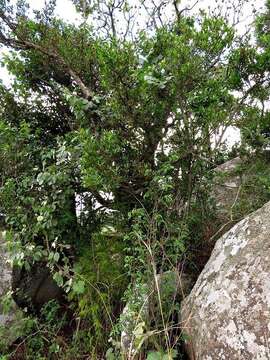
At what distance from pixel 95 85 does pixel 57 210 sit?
1790mm

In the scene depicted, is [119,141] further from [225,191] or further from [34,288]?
[34,288]

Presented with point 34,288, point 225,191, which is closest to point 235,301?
point 225,191

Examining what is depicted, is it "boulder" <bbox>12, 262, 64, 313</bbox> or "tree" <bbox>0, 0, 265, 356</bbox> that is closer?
"tree" <bbox>0, 0, 265, 356</bbox>

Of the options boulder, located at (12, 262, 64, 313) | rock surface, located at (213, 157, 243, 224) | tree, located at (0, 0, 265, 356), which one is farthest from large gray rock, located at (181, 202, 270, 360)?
boulder, located at (12, 262, 64, 313)

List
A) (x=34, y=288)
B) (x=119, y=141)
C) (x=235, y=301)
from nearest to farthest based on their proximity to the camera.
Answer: (x=235, y=301) < (x=119, y=141) < (x=34, y=288)

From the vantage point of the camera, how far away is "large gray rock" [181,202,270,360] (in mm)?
2172

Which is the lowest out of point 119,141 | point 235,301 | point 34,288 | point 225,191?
point 235,301

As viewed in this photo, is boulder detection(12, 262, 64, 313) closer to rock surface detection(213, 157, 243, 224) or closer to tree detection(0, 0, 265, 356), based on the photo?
tree detection(0, 0, 265, 356)

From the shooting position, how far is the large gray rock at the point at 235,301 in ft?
7.13

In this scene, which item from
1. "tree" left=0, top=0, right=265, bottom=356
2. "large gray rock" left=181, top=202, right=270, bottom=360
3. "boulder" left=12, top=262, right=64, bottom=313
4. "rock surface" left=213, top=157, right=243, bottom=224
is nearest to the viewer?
"large gray rock" left=181, top=202, right=270, bottom=360

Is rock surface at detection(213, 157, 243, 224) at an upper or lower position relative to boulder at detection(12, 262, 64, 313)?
upper

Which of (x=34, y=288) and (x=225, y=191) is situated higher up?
(x=225, y=191)

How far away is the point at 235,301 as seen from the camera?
2.36m

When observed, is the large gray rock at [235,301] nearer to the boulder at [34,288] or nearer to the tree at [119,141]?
the tree at [119,141]
